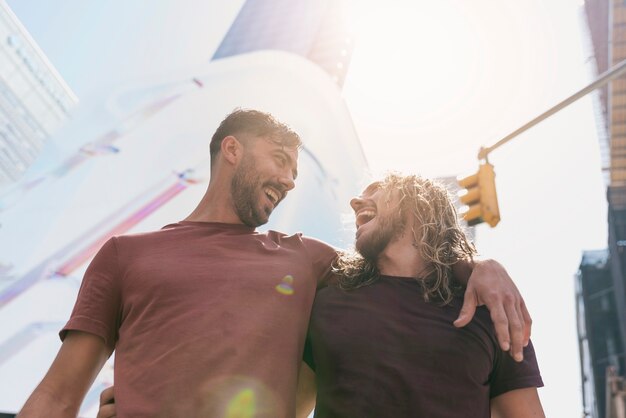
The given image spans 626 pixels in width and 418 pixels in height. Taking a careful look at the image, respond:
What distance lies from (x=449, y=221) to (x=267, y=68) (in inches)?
2377

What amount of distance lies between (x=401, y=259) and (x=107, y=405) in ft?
5.87

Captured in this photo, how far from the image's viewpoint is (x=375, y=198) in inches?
141

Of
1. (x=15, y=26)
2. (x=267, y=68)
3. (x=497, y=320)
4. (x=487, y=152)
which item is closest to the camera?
(x=497, y=320)

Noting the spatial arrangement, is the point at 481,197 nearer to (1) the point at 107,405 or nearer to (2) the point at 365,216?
(2) the point at 365,216

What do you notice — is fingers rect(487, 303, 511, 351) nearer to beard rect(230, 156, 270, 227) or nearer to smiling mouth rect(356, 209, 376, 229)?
smiling mouth rect(356, 209, 376, 229)

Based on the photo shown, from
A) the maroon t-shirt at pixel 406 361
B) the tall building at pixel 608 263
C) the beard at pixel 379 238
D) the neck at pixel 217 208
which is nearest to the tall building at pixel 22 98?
the tall building at pixel 608 263

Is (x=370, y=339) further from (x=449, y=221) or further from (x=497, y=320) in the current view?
(x=449, y=221)

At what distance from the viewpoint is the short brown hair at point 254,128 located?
3484 millimetres

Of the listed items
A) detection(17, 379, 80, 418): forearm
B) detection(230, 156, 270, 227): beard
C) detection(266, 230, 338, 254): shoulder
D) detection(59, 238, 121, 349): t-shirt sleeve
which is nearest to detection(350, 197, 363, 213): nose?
detection(266, 230, 338, 254): shoulder

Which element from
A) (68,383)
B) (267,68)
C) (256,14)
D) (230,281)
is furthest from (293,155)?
(256,14)

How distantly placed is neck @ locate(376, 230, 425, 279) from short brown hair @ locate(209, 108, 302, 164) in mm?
936

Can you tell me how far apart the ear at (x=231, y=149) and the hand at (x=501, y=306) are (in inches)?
64.6

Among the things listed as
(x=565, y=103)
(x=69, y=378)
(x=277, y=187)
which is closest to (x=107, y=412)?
(x=69, y=378)

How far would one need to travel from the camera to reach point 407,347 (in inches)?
104
